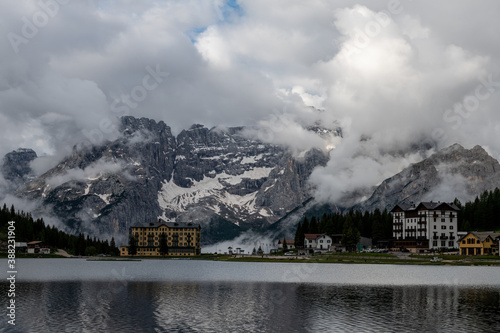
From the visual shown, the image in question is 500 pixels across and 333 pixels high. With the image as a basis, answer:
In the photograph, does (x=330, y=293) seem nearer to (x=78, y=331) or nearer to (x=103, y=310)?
(x=103, y=310)

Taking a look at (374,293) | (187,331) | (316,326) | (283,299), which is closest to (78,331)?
(187,331)

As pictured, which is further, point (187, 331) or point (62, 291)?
Result: point (62, 291)

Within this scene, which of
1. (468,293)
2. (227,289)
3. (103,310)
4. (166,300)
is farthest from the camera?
(227,289)

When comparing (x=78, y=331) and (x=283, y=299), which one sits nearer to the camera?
(x=78, y=331)

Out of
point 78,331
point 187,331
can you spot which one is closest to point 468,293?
point 187,331

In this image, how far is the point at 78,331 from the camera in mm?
52750

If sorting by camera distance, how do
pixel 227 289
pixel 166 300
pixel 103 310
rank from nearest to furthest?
pixel 103 310
pixel 166 300
pixel 227 289

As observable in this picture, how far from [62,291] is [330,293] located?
4106cm

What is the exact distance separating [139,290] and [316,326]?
134 ft

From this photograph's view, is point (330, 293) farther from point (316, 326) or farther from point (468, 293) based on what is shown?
point (316, 326)

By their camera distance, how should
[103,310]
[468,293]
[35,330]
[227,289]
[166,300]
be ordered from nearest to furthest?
[35,330] → [103,310] → [166,300] → [468,293] → [227,289]

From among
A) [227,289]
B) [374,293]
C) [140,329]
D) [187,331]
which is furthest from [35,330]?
[374,293]

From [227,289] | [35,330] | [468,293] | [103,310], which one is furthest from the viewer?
[227,289]

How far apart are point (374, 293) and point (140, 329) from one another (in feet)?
144
